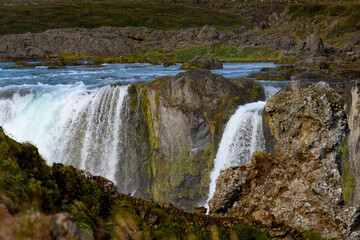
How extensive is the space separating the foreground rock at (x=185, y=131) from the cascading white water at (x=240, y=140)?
0.46 m

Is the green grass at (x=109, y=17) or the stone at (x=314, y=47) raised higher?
the green grass at (x=109, y=17)

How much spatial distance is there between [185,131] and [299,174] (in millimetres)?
11758

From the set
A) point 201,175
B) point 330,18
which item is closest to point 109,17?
point 330,18

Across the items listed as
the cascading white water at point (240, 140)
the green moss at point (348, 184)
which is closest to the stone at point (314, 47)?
the cascading white water at point (240, 140)

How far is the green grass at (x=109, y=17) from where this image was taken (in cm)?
12788

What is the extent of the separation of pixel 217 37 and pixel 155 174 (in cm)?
6754

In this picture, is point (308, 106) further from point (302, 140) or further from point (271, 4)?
point (271, 4)

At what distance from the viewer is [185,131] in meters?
20.0

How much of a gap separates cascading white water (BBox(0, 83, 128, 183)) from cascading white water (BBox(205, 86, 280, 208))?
8102mm

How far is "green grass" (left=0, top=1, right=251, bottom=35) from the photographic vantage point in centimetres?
12788

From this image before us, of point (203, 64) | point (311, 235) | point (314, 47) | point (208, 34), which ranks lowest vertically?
point (311, 235)

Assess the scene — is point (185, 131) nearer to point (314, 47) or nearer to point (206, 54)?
point (314, 47)

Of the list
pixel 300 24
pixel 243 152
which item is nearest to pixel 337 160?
pixel 243 152

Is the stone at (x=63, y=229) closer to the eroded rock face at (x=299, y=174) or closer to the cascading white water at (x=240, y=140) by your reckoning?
the eroded rock face at (x=299, y=174)
